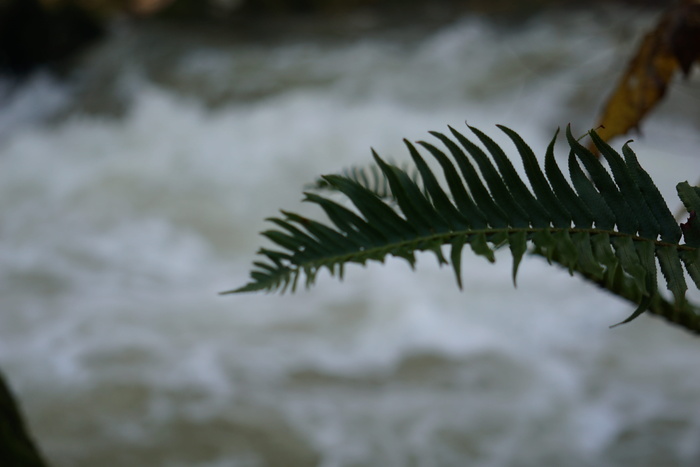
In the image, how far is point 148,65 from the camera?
8547 millimetres

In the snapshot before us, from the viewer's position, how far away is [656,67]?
1.53 meters

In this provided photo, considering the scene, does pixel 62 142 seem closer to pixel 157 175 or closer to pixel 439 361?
pixel 157 175

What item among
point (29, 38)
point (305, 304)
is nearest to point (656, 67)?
point (305, 304)

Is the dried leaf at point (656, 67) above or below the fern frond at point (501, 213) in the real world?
above

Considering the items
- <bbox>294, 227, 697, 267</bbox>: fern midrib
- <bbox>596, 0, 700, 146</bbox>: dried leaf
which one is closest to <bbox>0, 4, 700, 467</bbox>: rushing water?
<bbox>596, 0, 700, 146</bbox>: dried leaf

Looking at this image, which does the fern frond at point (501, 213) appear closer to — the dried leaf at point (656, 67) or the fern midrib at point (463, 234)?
the fern midrib at point (463, 234)

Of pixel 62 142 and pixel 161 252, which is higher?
pixel 62 142

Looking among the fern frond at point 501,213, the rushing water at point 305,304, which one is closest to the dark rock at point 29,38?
the rushing water at point 305,304

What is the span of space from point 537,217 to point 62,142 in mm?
6829

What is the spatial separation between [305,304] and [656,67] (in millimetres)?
2562

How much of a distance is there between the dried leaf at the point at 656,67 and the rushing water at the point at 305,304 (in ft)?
4.10

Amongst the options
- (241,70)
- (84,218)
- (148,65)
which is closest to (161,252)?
(84,218)

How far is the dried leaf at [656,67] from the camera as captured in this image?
1.49 m

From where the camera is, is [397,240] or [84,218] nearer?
[397,240]
